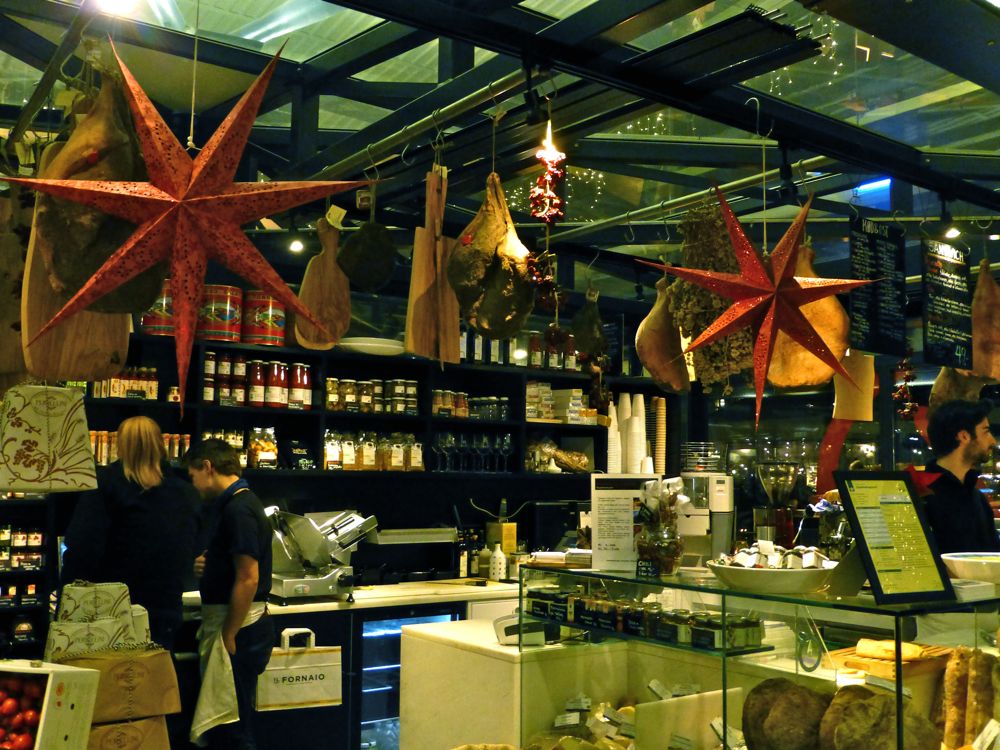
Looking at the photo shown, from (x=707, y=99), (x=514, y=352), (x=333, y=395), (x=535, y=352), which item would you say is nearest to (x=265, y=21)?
(x=707, y=99)

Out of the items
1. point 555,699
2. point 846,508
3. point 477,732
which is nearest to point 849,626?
point 846,508

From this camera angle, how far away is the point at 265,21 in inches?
154

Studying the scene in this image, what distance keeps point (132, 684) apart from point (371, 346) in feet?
10.7

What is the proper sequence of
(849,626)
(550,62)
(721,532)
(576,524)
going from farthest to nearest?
(576,524), (721,532), (550,62), (849,626)

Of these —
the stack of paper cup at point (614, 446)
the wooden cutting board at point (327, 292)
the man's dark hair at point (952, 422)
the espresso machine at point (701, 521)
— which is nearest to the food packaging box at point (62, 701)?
the wooden cutting board at point (327, 292)

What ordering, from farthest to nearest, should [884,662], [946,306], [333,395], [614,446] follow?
[614,446] → [333,395] → [946,306] → [884,662]

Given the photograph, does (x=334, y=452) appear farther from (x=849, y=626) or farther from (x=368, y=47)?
(x=849, y=626)

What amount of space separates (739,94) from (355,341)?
312 cm

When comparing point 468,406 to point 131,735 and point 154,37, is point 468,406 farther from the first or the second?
point 131,735

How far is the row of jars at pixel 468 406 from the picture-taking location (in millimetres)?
6695

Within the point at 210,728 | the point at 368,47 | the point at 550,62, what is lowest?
the point at 210,728

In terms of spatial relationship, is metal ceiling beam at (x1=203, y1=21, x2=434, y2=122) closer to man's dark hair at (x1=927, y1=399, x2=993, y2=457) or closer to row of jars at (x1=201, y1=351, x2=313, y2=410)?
row of jars at (x1=201, y1=351, x2=313, y2=410)

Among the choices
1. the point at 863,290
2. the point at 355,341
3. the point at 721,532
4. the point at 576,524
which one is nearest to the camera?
the point at 721,532

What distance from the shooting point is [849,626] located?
1.96 m
